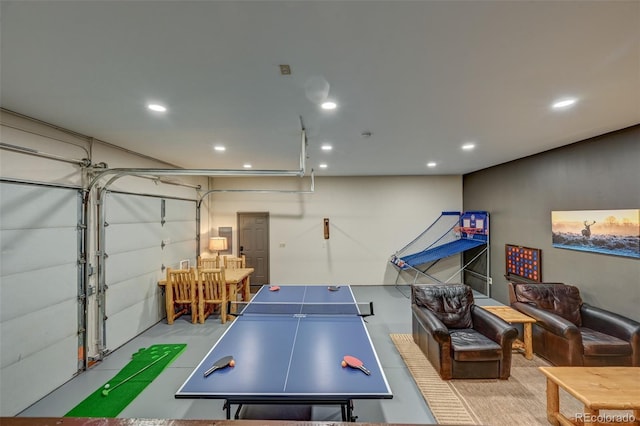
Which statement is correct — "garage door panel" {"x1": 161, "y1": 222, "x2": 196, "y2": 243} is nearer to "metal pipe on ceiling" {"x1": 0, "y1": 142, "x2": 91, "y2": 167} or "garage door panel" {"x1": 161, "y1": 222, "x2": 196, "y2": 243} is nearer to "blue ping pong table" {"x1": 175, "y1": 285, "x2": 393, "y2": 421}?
"metal pipe on ceiling" {"x1": 0, "y1": 142, "x2": 91, "y2": 167}

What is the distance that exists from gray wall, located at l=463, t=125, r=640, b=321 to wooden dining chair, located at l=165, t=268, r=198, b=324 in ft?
19.9

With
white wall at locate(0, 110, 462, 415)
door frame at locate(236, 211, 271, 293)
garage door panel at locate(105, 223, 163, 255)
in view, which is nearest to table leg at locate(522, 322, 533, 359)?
white wall at locate(0, 110, 462, 415)

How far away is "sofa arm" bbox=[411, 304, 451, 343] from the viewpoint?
293 cm

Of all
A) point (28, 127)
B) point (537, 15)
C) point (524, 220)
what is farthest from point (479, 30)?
point (524, 220)

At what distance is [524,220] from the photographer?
4.86 metres

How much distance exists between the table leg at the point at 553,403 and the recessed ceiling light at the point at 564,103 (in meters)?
2.58

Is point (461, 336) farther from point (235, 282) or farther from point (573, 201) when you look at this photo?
point (235, 282)

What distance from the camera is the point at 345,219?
22.7 ft

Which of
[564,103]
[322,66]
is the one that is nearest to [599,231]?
[564,103]

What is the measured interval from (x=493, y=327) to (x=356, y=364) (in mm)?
2113

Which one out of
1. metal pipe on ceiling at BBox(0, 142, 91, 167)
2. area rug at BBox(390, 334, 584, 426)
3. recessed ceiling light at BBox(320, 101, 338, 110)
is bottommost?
area rug at BBox(390, 334, 584, 426)

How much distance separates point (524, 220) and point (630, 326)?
2307 mm

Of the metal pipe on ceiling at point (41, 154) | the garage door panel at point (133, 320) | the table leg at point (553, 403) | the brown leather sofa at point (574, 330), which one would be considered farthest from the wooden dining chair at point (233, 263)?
the table leg at point (553, 403)

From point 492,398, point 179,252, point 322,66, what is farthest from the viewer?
point 179,252
